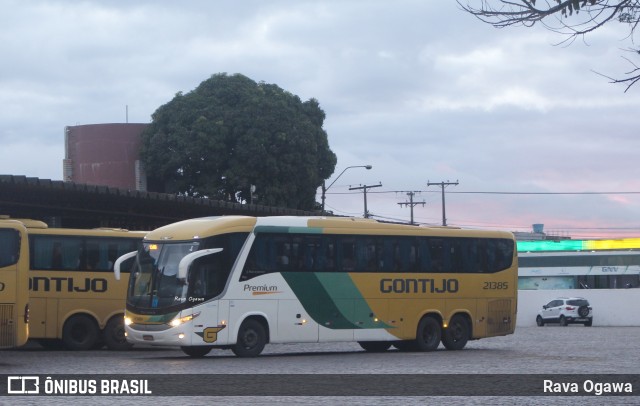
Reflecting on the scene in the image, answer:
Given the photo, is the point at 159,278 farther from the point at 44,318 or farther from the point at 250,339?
the point at 44,318

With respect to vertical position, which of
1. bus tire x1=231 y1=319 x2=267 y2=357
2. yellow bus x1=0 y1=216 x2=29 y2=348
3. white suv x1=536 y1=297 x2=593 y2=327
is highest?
yellow bus x1=0 y1=216 x2=29 y2=348

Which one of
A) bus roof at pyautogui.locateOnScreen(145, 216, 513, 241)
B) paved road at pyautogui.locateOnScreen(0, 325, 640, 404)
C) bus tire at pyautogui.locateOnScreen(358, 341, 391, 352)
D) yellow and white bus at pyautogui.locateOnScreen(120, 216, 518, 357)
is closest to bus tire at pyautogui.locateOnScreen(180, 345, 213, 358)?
yellow and white bus at pyautogui.locateOnScreen(120, 216, 518, 357)

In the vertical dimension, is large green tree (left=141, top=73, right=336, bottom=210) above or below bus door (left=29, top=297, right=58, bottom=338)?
above

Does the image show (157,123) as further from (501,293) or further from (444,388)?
(444,388)

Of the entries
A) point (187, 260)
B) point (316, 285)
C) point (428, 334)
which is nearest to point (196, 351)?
point (187, 260)

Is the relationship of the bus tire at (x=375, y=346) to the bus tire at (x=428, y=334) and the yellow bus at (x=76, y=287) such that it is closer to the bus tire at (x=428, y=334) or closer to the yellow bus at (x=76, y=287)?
the bus tire at (x=428, y=334)

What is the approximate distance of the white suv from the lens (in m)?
61.9

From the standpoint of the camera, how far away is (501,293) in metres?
31.6

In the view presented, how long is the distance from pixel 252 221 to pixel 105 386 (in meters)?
9.96

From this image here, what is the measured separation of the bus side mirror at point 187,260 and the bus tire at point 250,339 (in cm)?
196

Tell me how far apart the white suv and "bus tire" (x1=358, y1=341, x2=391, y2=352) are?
1296 inches

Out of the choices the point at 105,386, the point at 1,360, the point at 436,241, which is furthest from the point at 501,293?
the point at 105,386

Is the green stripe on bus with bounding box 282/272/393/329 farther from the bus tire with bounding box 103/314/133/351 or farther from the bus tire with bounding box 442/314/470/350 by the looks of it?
the bus tire with bounding box 103/314/133/351

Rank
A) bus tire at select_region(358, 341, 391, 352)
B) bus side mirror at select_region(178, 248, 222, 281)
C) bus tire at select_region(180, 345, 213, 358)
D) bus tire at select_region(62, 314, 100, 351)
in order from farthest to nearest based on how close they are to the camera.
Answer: bus tire at select_region(358, 341, 391, 352), bus tire at select_region(62, 314, 100, 351), bus tire at select_region(180, 345, 213, 358), bus side mirror at select_region(178, 248, 222, 281)
